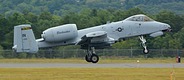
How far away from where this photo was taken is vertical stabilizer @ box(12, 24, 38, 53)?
62.5 m

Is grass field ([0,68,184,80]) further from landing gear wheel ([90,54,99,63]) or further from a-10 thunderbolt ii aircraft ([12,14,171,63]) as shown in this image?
a-10 thunderbolt ii aircraft ([12,14,171,63])

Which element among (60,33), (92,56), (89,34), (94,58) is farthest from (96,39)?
(60,33)

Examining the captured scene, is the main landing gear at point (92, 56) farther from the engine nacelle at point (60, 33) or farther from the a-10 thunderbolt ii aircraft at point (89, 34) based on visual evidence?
the engine nacelle at point (60, 33)

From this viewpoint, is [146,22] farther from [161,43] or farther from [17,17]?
[17,17]

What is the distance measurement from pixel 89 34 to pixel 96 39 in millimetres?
737

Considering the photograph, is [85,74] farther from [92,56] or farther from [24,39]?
[24,39]

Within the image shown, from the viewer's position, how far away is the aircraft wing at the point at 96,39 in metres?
62.3

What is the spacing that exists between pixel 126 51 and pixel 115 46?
2694cm

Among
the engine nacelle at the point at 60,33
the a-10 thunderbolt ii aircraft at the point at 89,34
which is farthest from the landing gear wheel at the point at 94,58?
the engine nacelle at the point at 60,33

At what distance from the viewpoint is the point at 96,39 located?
6278cm

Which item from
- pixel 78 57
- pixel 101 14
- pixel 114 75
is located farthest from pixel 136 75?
pixel 101 14

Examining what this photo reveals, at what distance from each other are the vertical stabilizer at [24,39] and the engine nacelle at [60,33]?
4.09 ft

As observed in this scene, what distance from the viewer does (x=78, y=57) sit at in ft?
270

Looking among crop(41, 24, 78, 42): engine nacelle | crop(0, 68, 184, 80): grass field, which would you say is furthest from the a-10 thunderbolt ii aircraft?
crop(0, 68, 184, 80): grass field
